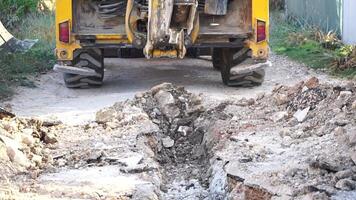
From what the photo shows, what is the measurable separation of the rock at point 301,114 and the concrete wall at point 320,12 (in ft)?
27.4

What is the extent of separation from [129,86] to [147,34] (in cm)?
203

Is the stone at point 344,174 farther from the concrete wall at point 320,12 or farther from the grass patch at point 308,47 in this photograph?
the concrete wall at point 320,12

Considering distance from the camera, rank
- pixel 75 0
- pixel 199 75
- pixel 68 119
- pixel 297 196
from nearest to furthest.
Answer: pixel 297 196
pixel 68 119
pixel 75 0
pixel 199 75

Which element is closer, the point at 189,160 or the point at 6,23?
the point at 189,160

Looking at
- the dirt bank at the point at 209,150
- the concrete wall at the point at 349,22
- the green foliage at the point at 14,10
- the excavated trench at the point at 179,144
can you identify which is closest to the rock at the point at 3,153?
the dirt bank at the point at 209,150

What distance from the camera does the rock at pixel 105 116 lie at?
891cm

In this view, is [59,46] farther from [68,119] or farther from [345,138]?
[345,138]

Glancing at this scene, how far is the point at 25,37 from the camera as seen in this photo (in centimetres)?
1695

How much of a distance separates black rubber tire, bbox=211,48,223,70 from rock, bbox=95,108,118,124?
144 inches

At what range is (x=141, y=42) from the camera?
10742 millimetres

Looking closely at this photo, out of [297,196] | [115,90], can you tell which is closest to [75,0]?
[115,90]

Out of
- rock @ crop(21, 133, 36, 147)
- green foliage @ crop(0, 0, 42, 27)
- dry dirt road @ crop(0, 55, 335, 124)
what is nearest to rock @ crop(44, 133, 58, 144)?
rock @ crop(21, 133, 36, 147)

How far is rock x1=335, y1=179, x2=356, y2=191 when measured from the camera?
5.80m

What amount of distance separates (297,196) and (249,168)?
0.98 m
